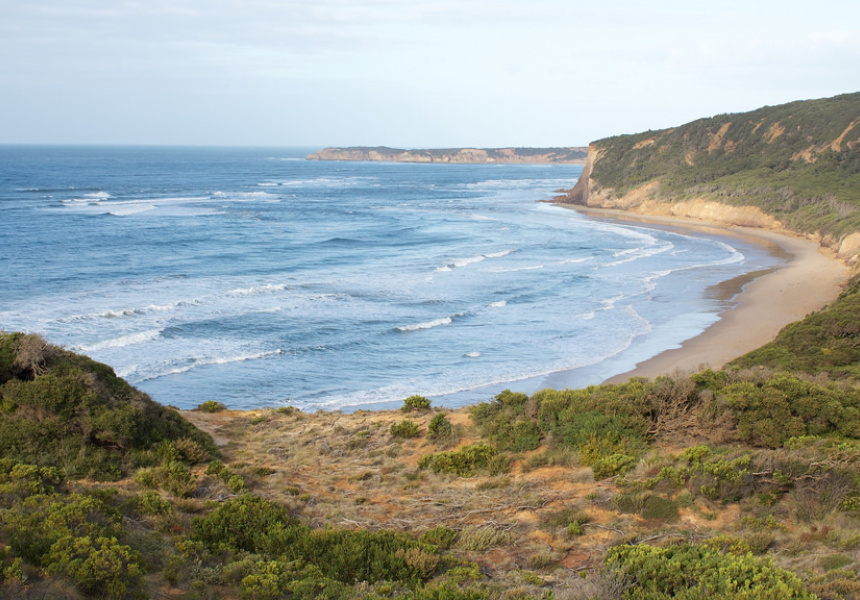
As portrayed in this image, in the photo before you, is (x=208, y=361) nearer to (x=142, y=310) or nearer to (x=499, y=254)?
A: (x=142, y=310)

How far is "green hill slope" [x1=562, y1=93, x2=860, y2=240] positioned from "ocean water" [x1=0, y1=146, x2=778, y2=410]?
920 centimetres

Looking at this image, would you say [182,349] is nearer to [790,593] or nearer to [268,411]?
[268,411]

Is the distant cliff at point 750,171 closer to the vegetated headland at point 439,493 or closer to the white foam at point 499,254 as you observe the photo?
the white foam at point 499,254

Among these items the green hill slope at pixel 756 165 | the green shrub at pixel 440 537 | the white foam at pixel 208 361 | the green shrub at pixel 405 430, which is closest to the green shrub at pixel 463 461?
the green shrub at pixel 405 430

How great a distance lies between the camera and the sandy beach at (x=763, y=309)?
73.4 feet

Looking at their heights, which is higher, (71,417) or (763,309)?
(71,417)

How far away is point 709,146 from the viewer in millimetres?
83062

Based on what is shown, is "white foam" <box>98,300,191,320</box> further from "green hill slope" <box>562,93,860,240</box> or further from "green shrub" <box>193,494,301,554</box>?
"green hill slope" <box>562,93,860,240</box>

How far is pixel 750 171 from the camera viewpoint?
7156 centimetres

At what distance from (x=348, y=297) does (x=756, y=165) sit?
57779 millimetres

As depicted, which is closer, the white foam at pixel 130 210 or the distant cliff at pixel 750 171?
the distant cliff at pixel 750 171

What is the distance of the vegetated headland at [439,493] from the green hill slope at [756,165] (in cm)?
3993

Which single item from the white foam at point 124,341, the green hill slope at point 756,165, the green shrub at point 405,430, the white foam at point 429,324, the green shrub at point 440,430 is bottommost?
the white foam at point 124,341

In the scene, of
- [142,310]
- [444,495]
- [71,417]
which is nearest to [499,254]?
[142,310]
